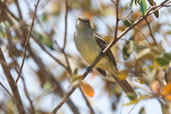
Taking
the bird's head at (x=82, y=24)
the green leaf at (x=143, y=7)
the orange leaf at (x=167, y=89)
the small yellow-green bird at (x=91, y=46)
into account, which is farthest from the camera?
the bird's head at (x=82, y=24)

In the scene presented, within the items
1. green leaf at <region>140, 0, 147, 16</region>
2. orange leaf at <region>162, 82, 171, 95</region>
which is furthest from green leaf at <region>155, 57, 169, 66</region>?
green leaf at <region>140, 0, 147, 16</region>

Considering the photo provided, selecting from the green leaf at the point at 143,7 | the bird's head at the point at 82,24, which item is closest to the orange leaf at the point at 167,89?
the green leaf at the point at 143,7

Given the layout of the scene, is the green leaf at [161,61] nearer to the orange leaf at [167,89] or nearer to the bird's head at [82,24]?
the orange leaf at [167,89]

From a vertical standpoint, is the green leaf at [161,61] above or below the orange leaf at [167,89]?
above

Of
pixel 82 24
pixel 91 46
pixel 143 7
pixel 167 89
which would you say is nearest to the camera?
pixel 167 89

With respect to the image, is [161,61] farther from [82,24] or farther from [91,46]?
[82,24]

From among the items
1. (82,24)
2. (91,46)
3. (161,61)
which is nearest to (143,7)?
(161,61)

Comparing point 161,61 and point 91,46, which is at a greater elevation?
point 91,46

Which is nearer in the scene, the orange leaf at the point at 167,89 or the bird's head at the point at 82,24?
the orange leaf at the point at 167,89

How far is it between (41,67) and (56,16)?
1928mm

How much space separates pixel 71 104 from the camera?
4750 millimetres

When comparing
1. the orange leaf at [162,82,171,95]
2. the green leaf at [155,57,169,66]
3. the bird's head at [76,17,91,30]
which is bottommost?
the orange leaf at [162,82,171,95]

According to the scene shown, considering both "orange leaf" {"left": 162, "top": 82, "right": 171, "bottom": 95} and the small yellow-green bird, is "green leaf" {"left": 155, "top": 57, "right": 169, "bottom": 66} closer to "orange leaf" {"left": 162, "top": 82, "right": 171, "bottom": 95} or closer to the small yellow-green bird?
"orange leaf" {"left": 162, "top": 82, "right": 171, "bottom": 95}

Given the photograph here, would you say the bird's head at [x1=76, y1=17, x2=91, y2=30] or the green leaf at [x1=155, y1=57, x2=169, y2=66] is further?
the bird's head at [x1=76, y1=17, x2=91, y2=30]
